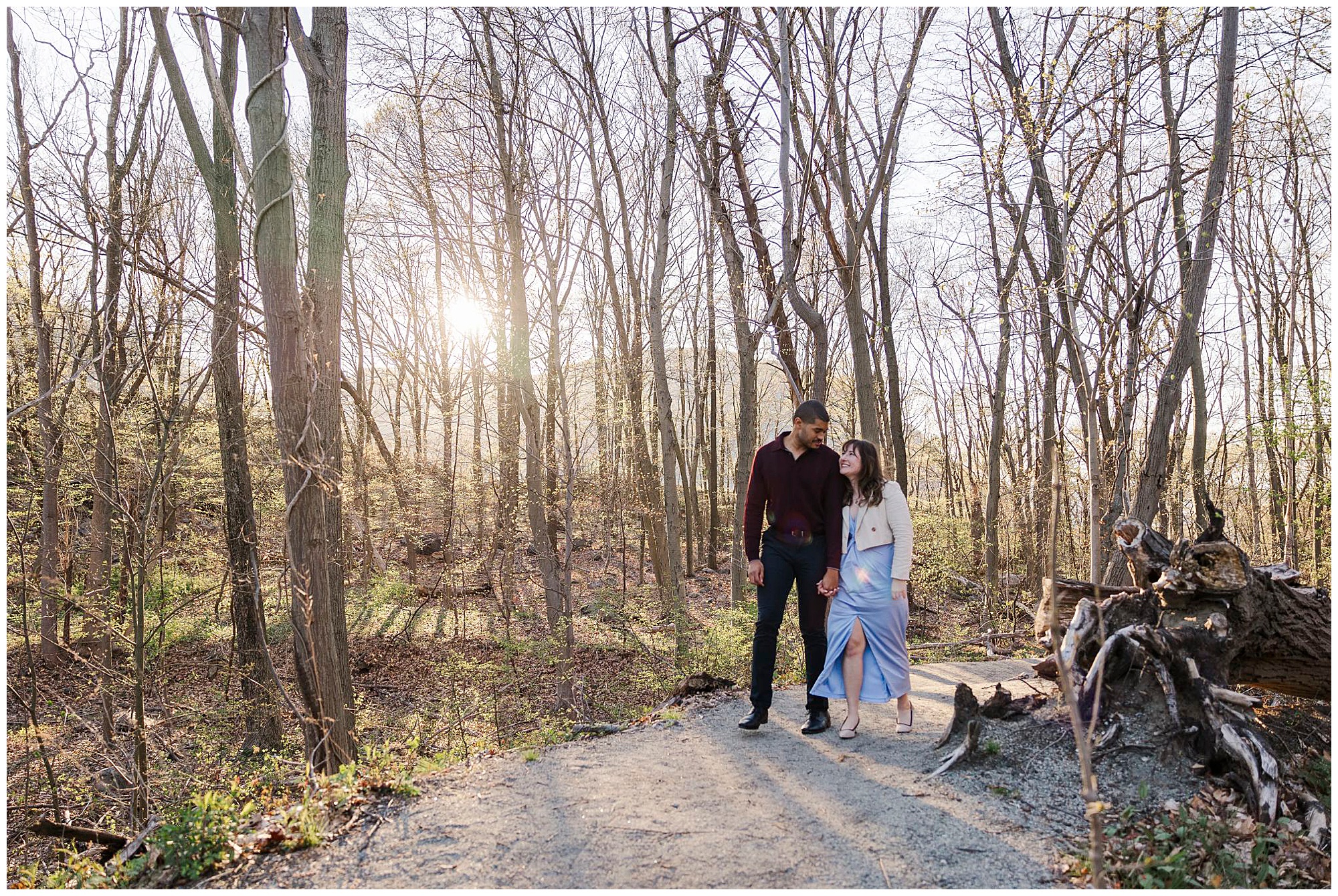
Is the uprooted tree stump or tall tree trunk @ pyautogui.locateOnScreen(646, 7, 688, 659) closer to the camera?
the uprooted tree stump

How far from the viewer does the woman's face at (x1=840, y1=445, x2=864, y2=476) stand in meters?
4.58

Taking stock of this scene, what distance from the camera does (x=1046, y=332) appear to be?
36.4ft

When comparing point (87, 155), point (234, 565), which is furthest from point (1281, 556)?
point (87, 155)

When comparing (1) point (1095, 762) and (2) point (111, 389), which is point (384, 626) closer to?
(2) point (111, 389)

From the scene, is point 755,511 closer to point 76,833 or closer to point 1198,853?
point 1198,853

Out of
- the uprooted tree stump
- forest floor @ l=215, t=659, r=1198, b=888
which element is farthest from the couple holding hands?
the uprooted tree stump

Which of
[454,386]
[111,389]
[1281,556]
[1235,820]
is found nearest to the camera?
[1235,820]

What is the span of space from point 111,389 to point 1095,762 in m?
9.23

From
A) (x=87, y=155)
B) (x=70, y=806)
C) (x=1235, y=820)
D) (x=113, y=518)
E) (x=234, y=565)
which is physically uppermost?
(x=87, y=155)

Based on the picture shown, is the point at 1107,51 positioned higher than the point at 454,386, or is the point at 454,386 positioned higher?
the point at 1107,51

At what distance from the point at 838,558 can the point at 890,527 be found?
0.39 meters

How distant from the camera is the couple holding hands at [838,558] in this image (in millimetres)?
4629

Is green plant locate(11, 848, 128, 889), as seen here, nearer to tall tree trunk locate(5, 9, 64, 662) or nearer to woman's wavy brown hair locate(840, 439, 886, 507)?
woman's wavy brown hair locate(840, 439, 886, 507)

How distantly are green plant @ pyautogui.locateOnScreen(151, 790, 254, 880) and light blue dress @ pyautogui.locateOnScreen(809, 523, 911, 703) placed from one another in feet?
10.9
